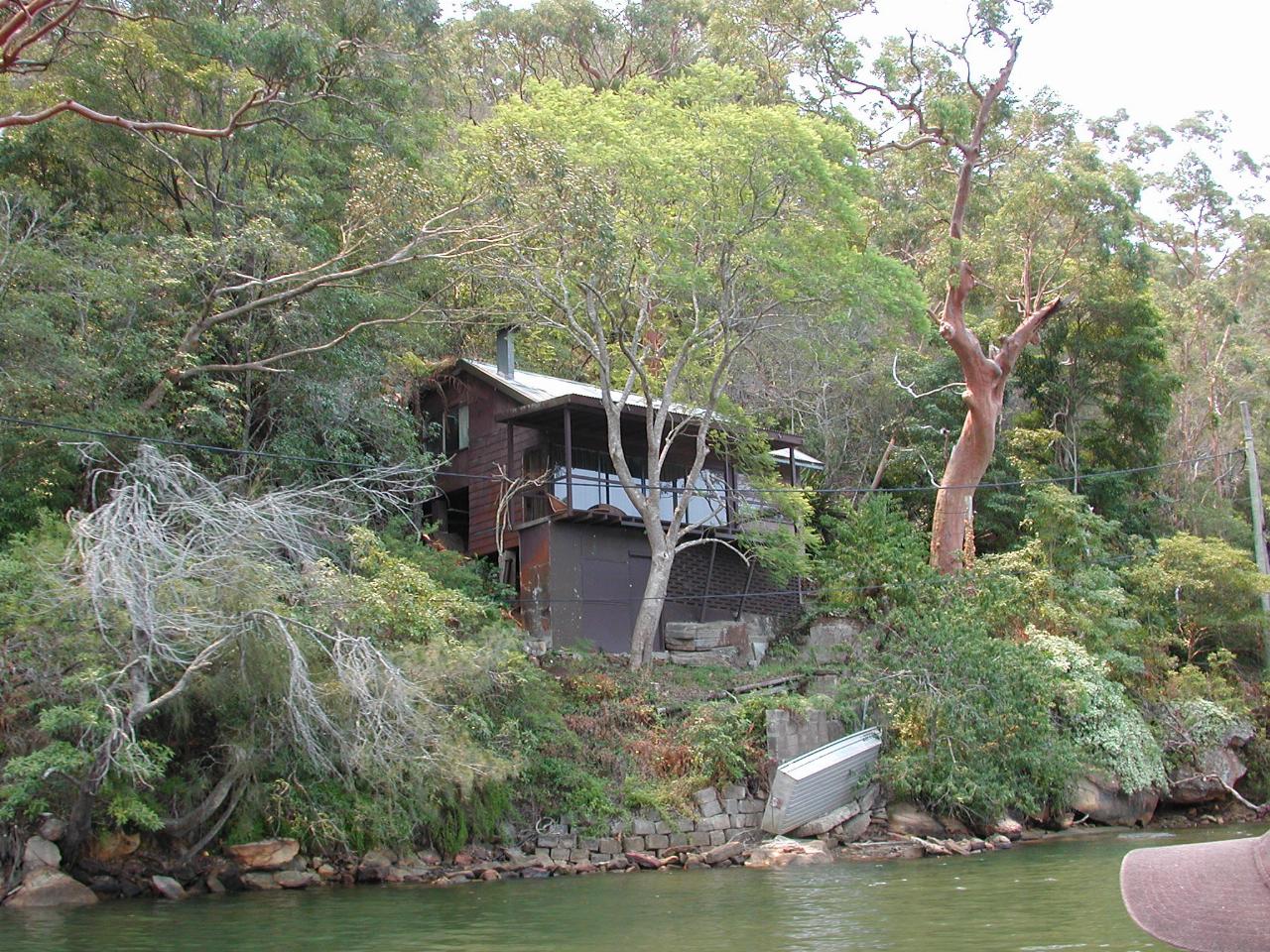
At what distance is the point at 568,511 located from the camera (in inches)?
971

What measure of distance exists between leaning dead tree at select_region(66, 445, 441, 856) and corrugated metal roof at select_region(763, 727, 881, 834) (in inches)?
246

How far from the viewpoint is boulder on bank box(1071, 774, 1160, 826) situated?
21.8 meters

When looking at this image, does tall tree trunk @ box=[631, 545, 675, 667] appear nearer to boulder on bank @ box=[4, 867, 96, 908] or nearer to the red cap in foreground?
boulder on bank @ box=[4, 867, 96, 908]

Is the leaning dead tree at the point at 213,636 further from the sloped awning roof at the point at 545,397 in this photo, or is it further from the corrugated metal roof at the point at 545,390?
the corrugated metal roof at the point at 545,390

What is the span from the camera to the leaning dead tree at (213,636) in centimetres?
1356

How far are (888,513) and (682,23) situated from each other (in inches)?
923

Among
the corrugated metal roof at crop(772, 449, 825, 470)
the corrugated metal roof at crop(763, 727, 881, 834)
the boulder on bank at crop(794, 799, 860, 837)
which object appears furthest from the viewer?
the corrugated metal roof at crop(772, 449, 825, 470)

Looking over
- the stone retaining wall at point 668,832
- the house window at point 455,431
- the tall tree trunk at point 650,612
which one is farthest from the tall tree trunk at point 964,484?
the house window at point 455,431

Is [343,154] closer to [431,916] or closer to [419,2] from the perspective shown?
[419,2]

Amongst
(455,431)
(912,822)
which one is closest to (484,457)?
(455,431)

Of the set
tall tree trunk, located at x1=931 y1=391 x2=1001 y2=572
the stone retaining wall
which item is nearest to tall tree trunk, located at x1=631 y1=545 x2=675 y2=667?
the stone retaining wall

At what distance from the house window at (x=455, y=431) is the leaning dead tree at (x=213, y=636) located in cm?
1188

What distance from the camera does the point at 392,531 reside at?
22.8m

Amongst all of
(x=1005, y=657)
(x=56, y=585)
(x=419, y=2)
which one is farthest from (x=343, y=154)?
(x=1005, y=657)
